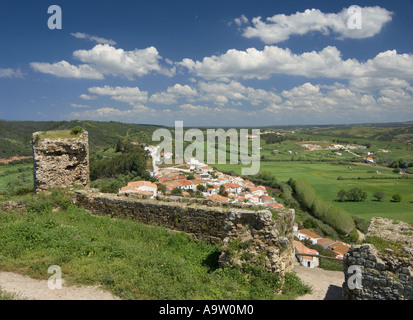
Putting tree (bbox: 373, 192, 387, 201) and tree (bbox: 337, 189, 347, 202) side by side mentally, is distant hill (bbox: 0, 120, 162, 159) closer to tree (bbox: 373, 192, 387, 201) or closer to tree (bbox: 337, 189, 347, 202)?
tree (bbox: 337, 189, 347, 202)

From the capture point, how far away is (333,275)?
6859 mm

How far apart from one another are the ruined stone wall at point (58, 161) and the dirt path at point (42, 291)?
5.45m

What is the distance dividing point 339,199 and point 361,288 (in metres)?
48.7

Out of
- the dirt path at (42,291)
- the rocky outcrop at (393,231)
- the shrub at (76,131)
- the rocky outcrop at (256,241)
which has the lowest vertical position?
the dirt path at (42,291)

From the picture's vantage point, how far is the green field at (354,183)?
130 feet

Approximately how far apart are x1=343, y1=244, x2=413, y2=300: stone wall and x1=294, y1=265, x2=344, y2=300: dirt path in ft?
4.37

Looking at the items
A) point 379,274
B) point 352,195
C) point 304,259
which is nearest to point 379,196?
point 352,195

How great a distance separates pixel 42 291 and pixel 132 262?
5.06ft

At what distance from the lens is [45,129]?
74438mm

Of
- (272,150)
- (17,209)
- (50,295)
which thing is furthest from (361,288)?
(272,150)

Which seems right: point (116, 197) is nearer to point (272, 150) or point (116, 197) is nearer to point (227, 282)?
point (227, 282)

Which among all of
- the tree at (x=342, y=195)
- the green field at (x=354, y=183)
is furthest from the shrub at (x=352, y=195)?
the green field at (x=354, y=183)

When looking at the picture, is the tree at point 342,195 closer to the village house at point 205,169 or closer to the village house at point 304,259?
the village house at point 205,169

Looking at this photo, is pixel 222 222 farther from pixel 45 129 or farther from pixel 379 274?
pixel 45 129
